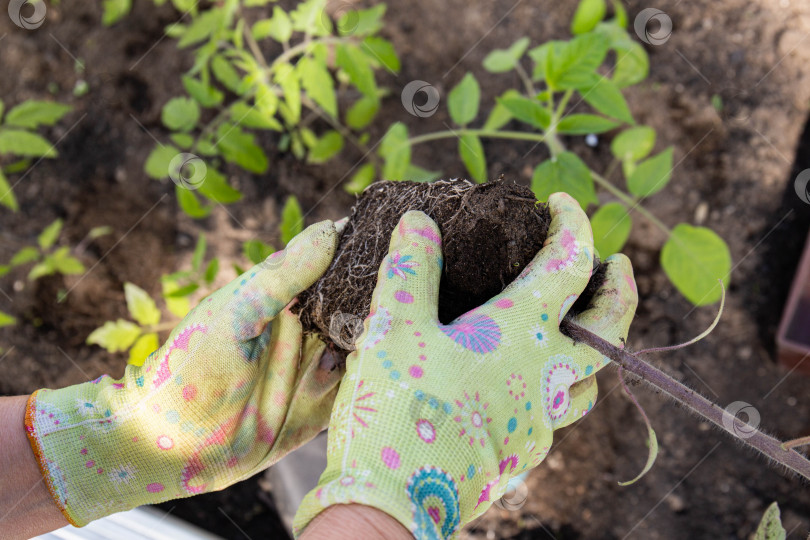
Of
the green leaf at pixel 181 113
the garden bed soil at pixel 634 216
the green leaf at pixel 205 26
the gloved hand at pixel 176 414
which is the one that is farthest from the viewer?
the garden bed soil at pixel 634 216

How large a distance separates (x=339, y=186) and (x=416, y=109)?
0.47 meters

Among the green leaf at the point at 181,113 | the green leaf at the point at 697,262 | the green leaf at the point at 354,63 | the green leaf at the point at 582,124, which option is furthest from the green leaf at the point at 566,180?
the green leaf at the point at 181,113

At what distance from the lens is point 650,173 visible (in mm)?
1487

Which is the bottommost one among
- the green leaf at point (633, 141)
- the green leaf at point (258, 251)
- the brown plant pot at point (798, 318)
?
the brown plant pot at point (798, 318)

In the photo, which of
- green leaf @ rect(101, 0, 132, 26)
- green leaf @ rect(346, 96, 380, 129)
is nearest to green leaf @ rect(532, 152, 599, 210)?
green leaf @ rect(346, 96, 380, 129)

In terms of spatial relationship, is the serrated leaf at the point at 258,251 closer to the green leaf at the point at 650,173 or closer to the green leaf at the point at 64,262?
the green leaf at the point at 650,173

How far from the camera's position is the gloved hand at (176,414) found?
43.6 inches

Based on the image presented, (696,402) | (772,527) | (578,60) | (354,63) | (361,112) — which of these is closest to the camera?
(772,527)

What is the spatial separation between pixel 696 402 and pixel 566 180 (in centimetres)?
58

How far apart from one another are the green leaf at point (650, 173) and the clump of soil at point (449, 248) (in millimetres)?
407

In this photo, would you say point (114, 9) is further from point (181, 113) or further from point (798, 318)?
point (798, 318)

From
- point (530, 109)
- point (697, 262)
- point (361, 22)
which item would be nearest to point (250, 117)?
point (361, 22)

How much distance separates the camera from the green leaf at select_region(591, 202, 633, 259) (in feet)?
4.68

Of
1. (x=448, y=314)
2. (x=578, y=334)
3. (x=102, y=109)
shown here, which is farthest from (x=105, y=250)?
(x=578, y=334)
